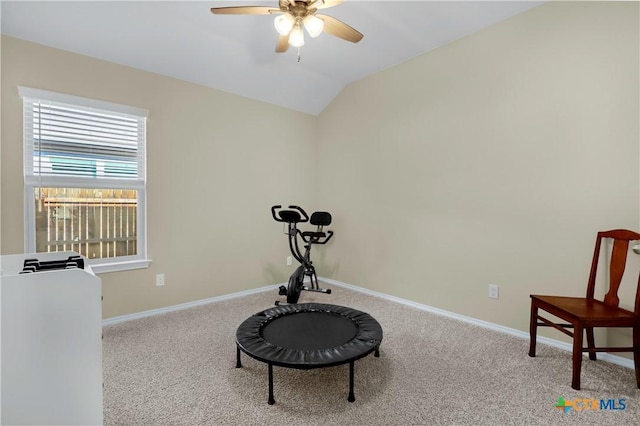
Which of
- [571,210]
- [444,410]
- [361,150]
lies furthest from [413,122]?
[444,410]

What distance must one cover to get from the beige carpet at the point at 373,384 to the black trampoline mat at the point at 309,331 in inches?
9.7

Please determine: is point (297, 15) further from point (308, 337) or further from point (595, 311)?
point (595, 311)

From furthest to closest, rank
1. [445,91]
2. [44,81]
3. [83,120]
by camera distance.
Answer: [445,91], [83,120], [44,81]

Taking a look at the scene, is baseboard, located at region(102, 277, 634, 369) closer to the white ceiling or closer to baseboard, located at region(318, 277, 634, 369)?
baseboard, located at region(318, 277, 634, 369)

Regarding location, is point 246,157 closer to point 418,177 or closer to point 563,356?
point 418,177

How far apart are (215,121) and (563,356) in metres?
4.18

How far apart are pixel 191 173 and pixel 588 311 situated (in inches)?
151

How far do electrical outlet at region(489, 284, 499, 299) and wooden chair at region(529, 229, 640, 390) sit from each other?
1.73 feet

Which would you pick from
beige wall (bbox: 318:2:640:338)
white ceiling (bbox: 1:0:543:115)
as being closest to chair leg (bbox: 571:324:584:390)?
beige wall (bbox: 318:2:640:338)

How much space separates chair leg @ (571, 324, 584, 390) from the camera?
6.58 ft

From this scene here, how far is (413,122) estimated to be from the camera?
365 cm

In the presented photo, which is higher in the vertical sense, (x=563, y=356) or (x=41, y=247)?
(x=41, y=247)

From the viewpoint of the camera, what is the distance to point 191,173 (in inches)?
141

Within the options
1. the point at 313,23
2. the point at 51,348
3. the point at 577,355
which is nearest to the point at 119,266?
the point at 51,348
